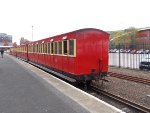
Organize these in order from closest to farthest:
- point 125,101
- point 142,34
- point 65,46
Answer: point 125,101, point 65,46, point 142,34

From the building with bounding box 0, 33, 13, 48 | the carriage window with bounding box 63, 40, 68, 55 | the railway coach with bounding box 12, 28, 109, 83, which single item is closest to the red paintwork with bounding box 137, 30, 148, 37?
the building with bounding box 0, 33, 13, 48

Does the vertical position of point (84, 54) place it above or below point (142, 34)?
below

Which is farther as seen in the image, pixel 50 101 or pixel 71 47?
pixel 71 47

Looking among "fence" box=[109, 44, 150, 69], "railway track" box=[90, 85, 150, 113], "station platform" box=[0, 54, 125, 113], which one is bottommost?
"railway track" box=[90, 85, 150, 113]

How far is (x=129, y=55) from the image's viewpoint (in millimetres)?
24641

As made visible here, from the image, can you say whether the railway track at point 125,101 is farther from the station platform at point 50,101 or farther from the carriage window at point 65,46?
the carriage window at point 65,46

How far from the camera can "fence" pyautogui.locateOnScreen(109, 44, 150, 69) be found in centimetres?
2372

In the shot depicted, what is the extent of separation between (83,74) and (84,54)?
948 millimetres

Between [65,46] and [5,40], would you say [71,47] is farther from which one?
[5,40]

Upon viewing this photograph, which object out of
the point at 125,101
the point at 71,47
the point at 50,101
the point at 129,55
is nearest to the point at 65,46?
the point at 71,47

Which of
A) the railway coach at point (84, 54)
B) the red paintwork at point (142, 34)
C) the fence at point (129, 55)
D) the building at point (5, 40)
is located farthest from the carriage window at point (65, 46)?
the building at point (5, 40)

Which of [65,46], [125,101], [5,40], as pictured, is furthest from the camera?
[5,40]

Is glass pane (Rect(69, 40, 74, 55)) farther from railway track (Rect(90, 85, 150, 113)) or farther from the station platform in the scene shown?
the station platform

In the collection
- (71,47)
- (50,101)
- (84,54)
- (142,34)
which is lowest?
(50,101)
